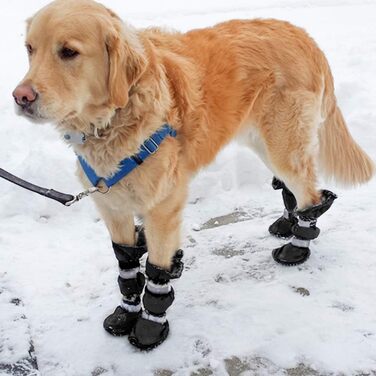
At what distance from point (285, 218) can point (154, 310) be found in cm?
149

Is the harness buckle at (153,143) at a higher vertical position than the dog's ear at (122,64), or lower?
lower

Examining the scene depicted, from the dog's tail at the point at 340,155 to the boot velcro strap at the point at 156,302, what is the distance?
1654 millimetres

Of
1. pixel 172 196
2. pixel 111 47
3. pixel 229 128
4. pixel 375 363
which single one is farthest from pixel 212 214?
pixel 111 47

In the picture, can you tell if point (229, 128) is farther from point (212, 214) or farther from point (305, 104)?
point (212, 214)

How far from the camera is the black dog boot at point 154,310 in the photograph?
2.95 metres

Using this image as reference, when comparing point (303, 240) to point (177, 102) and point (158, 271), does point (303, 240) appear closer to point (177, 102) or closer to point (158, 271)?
point (158, 271)

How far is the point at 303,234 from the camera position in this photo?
11.9 ft

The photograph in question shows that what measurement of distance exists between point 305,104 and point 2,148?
10.2 feet

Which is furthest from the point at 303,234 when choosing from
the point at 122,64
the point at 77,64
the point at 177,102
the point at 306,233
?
the point at 77,64

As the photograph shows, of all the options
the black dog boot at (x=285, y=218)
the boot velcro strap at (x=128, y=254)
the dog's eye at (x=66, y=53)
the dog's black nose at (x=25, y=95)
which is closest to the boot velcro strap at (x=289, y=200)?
the black dog boot at (x=285, y=218)

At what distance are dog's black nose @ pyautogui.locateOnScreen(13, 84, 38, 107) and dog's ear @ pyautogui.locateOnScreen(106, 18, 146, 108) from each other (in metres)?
0.39

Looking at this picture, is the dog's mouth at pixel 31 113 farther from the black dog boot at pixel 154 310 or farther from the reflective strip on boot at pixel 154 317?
the reflective strip on boot at pixel 154 317

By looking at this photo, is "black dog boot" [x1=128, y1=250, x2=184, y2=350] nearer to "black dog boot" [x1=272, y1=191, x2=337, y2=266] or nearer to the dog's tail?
"black dog boot" [x1=272, y1=191, x2=337, y2=266]

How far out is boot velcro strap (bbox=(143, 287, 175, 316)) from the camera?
2955 millimetres
